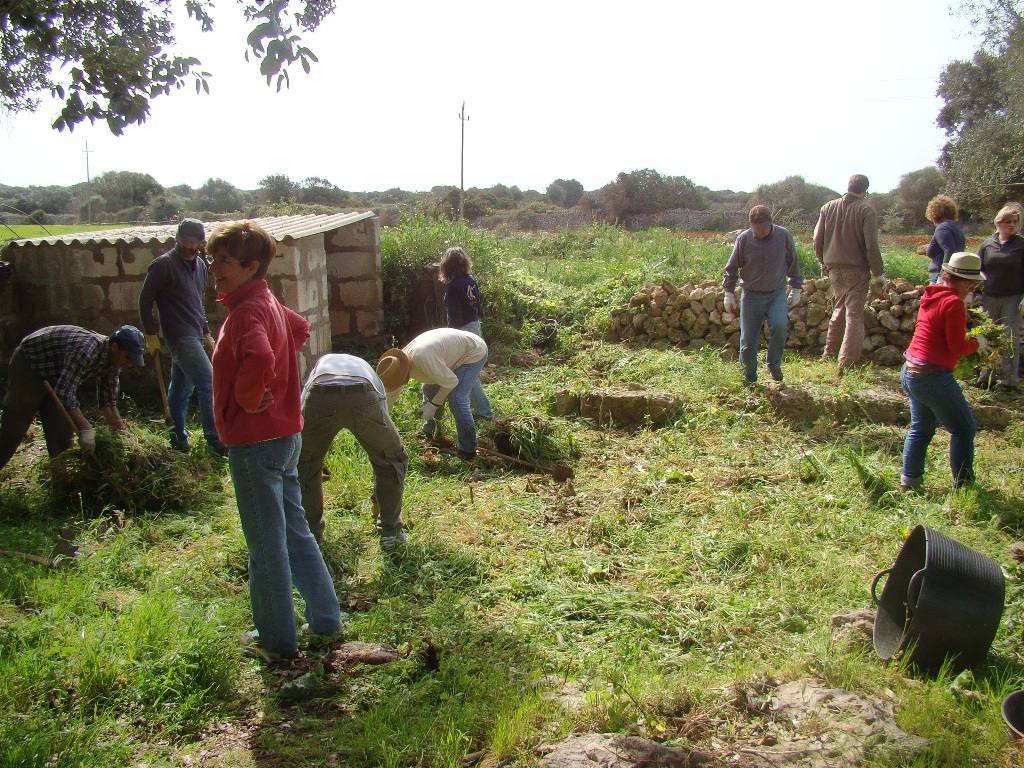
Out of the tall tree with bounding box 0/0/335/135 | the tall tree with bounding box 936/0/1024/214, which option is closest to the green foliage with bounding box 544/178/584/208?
the tall tree with bounding box 936/0/1024/214

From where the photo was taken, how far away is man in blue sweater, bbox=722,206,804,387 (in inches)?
267

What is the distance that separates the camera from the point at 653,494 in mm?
5066

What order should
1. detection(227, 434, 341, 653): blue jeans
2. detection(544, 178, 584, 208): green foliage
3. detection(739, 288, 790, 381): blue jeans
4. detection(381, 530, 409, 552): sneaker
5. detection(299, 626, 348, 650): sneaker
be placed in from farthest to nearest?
detection(544, 178, 584, 208): green foliage < detection(739, 288, 790, 381): blue jeans < detection(381, 530, 409, 552): sneaker < detection(299, 626, 348, 650): sneaker < detection(227, 434, 341, 653): blue jeans

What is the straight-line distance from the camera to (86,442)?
4.93 metres

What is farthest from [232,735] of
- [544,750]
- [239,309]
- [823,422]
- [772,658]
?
[823,422]

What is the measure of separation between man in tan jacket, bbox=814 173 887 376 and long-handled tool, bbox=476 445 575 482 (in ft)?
11.3

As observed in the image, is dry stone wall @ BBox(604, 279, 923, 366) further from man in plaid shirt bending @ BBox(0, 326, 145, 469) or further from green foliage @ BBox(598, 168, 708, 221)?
green foliage @ BBox(598, 168, 708, 221)

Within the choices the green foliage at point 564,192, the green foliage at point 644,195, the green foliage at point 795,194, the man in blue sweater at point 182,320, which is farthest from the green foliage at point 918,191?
the man in blue sweater at point 182,320

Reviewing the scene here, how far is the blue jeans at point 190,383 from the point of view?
232 inches

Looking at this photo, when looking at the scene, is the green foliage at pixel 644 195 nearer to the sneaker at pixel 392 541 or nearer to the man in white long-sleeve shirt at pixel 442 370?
the man in white long-sleeve shirt at pixel 442 370

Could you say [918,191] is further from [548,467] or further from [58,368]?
[58,368]

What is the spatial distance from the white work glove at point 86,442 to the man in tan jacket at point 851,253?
6370 mm

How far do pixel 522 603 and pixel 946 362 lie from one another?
279 centimetres

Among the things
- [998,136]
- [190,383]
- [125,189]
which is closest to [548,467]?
[190,383]
